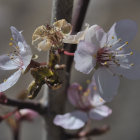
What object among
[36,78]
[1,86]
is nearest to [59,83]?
[36,78]

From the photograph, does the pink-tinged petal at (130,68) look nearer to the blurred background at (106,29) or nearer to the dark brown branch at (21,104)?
the dark brown branch at (21,104)

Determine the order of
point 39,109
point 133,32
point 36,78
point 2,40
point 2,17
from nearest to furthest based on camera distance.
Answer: point 36,78
point 133,32
point 39,109
point 2,40
point 2,17

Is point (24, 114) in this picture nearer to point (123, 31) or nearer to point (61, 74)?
point (61, 74)

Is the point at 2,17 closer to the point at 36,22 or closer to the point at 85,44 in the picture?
the point at 36,22

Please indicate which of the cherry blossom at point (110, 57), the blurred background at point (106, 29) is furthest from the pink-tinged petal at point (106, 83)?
the blurred background at point (106, 29)

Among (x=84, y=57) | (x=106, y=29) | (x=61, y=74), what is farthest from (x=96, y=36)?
(x=106, y=29)

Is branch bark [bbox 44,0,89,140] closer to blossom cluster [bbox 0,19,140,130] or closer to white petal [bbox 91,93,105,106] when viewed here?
blossom cluster [bbox 0,19,140,130]

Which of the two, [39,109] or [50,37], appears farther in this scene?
[39,109]
